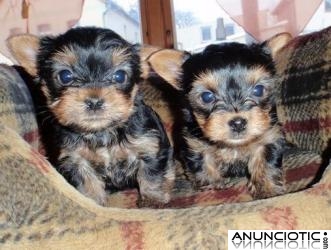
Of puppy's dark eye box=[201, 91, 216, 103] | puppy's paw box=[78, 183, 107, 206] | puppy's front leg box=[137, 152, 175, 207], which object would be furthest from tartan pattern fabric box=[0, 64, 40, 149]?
puppy's dark eye box=[201, 91, 216, 103]

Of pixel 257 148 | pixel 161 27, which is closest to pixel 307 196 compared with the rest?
pixel 257 148

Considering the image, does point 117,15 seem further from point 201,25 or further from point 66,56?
point 66,56

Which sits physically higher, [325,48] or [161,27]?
[161,27]

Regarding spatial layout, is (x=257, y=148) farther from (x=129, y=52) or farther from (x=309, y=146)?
(x=129, y=52)

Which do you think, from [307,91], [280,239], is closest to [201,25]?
[307,91]

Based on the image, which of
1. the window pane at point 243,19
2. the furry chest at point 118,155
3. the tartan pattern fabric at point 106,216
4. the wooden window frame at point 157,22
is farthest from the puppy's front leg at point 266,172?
the wooden window frame at point 157,22

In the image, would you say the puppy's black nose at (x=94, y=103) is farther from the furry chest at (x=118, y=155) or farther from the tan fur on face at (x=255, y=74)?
the tan fur on face at (x=255, y=74)
